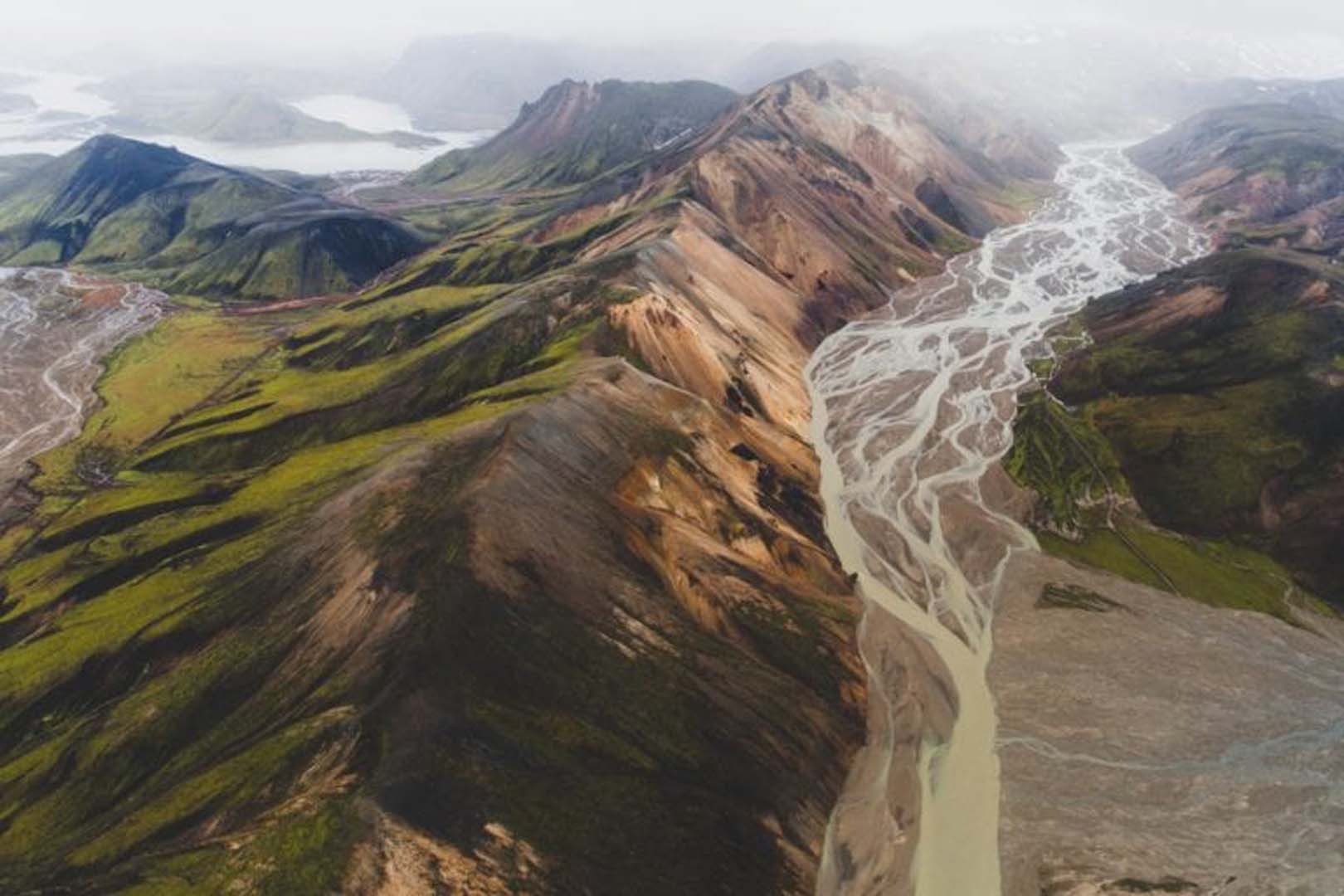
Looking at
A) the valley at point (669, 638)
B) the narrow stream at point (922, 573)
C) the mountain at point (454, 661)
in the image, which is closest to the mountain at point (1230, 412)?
the valley at point (669, 638)

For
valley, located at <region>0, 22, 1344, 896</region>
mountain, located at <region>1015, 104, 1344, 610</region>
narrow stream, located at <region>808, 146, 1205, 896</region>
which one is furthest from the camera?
mountain, located at <region>1015, 104, 1344, 610</region>

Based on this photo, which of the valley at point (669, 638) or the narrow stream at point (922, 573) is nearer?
the valley at point (669, 638)

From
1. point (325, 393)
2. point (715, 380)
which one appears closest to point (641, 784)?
point (715, 380)

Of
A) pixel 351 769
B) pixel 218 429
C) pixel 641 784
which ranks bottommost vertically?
pixel 218 429

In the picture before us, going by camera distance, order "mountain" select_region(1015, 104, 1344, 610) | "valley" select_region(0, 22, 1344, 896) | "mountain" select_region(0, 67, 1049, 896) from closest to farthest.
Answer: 1. "mountain" select_region(0, 67, 1049, 896)
2. "valley" select_region(0, 22, 1344, 896)
3. "mountain" select_region(1015, 104, 1344, 610)

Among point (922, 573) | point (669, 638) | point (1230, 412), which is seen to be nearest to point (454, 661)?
point (669, 638)

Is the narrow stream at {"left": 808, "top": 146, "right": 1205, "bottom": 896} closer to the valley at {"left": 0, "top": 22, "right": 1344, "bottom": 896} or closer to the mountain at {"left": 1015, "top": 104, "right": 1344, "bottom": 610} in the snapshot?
the valley at {"left": 0, "top": 22, "right": 1344, "bottom": 896}

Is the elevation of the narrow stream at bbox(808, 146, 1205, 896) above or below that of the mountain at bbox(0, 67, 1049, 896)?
below

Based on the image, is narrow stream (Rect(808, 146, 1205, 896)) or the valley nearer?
the valley

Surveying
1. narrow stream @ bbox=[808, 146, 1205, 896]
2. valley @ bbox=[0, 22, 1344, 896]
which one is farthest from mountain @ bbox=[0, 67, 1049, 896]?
narrow stream @ bbox=[808, 146, 1205, 896]

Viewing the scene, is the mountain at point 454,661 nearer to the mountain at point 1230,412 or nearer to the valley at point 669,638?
the valley at point 669,638

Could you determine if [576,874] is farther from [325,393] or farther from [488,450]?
[325,393]
